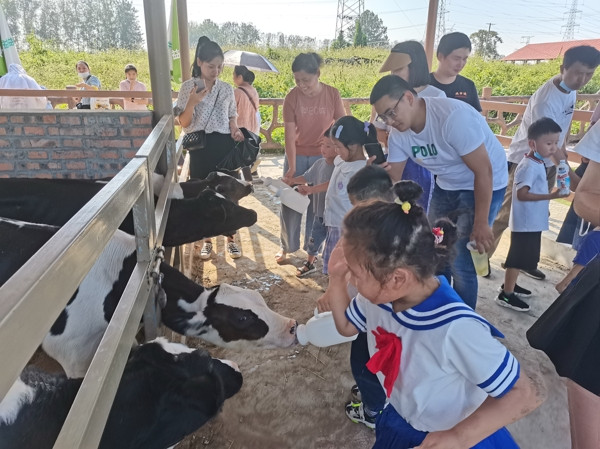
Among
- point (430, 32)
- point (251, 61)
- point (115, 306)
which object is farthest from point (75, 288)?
point (251, 61)

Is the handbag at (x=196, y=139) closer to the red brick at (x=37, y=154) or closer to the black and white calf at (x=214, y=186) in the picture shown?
the black and white calf at (x=214, y=186)

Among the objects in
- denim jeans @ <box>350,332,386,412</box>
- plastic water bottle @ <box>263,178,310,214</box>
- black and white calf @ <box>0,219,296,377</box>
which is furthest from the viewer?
plastic water bottle @ <box>263,178,310,214</box>

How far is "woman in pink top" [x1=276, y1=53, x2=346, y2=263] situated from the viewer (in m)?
4.04

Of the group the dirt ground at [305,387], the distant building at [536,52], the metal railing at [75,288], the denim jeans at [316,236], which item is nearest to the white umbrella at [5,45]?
the dirt ground at [305,387]

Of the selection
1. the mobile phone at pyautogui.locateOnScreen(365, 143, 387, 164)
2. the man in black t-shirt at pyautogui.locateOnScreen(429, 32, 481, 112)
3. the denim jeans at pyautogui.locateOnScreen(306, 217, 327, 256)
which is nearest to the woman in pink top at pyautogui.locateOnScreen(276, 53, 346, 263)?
the denim jeans at pyautogui.locateOnScreen(306, 217, 327, 256)

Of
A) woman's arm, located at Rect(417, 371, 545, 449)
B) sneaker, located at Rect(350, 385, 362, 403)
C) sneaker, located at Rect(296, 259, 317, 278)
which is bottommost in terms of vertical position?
sneaker, located at Rect(296, 259, 317, 278)

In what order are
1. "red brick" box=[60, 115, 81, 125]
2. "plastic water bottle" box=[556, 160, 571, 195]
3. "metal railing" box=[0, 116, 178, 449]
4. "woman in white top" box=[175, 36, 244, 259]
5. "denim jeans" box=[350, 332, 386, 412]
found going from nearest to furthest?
"metal railing" box=[0, 116, 178, 449], "denim jeans" box=[350, 332, 386, 412], "plastic water bottle" box=[556, 160, 571, 195], "woman in white top" box=[175, 36, 244, 259], "red brick" box=[60, 115, 81, 125]

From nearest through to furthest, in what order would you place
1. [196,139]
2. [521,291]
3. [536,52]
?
[521,291] → [196,139] → [536,52]

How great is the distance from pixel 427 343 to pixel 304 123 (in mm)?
3058

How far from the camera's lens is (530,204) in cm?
349

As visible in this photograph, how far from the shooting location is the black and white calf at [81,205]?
292 cm

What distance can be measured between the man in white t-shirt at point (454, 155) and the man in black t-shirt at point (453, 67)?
39.4 inches

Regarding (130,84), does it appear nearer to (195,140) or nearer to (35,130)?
(35,130)

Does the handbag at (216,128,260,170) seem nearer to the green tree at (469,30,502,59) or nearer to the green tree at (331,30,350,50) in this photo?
the green tree at (331,30,350,50)
